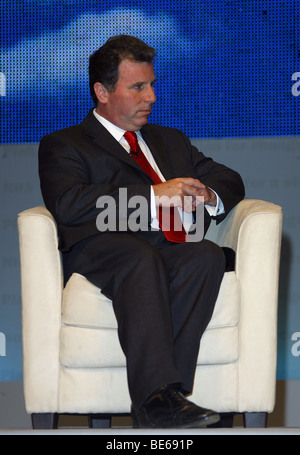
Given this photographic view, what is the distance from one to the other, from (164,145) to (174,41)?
31.2 inches

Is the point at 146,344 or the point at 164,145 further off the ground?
the point at 164,145

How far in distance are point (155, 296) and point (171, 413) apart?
1.11 ft

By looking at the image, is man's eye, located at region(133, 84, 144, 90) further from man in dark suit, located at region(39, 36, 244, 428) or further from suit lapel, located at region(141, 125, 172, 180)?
suit lapel, located at region(141, 125, 172, 180)

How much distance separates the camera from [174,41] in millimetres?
3326

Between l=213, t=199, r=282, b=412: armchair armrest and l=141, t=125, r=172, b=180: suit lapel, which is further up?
l=141, t=125, r=172, b=180: suit lapel

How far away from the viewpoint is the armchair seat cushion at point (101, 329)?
2176 mm

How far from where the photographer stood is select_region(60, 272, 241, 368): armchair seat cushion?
7.14 feet

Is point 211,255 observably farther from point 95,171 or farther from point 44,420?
point 44,420

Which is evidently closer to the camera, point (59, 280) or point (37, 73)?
point (59, 280)

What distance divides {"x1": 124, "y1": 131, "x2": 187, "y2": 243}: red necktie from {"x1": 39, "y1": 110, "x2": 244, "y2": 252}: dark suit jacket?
0.23 ft

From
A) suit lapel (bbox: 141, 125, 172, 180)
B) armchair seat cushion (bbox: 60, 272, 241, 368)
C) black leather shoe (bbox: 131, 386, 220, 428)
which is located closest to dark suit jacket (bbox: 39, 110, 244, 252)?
suit lapel (bbox: 141, 125, 172, 180)

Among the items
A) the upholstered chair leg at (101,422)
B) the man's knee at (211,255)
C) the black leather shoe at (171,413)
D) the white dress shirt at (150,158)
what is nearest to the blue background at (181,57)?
the white dress shirt at (150,158)

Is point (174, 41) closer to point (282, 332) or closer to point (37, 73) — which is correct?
point (37, 73)
